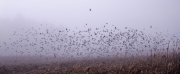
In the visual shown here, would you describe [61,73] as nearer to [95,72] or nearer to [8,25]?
[95,72]

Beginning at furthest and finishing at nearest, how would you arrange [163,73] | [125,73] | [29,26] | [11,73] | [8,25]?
[29,26]
[8,25]
[11,73]
[125,73]
[163,73]

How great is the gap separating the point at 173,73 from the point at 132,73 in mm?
2129

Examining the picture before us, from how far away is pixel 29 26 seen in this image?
228 feet

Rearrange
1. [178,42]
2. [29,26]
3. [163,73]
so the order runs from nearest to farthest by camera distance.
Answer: [163,73] < [178,42] < [29,26]

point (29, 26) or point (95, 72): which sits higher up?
point (29, 26)

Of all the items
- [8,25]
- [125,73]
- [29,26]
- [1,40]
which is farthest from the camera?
[29,26]

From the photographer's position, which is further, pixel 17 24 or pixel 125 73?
pixel 17 24

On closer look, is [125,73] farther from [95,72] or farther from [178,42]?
[178,42]

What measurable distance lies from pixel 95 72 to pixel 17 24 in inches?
2565

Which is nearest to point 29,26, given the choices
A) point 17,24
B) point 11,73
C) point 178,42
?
point 17,24

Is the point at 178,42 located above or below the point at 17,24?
below

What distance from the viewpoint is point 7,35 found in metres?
59.8

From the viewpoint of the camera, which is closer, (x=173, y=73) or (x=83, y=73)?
(x=173, y=73)

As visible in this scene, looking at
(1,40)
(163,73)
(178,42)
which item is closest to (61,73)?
(163,73)
